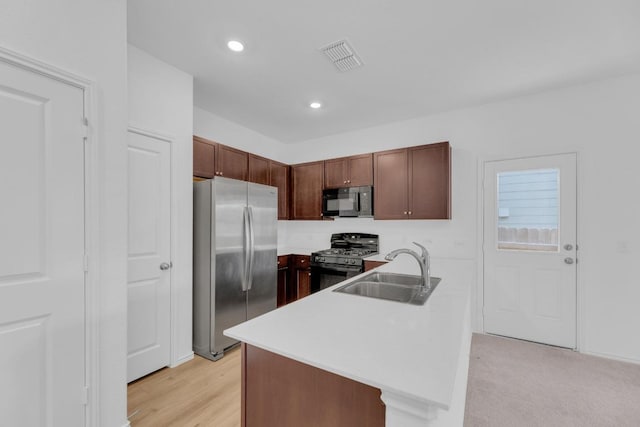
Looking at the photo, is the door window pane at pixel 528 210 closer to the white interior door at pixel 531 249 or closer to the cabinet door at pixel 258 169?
the white interior door at pixel 531 249

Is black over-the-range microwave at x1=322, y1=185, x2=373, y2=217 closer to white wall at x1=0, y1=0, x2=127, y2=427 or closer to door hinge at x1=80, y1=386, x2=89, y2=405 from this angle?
white wall at x1=0, y1=0, x2=127, y2=427

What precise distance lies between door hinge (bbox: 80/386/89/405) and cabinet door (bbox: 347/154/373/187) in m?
3.26

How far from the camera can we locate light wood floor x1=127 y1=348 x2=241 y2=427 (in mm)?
1775

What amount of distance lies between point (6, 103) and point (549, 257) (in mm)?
4391

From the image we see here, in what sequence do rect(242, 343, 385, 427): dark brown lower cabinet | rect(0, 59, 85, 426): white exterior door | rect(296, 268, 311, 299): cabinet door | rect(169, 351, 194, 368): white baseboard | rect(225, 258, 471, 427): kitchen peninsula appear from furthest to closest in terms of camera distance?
rect(296, 268, 311, 299): cabinet door, rect(169, 351, 194, 368): white baseboard, rect(0, 59, 85, 426): white exterior door, rect(242, 343, 385, 427): dark brown lower cabinet, rect(225, 258, 471, 427): kitchen peninsula

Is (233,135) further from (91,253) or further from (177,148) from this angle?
(91,253)

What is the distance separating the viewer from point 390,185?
3.56m

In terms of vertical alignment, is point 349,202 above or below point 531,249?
above

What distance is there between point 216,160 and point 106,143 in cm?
160

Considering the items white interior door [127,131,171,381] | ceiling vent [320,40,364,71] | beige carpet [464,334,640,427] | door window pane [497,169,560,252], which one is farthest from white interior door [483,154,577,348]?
white interior door [127,131,171,381]

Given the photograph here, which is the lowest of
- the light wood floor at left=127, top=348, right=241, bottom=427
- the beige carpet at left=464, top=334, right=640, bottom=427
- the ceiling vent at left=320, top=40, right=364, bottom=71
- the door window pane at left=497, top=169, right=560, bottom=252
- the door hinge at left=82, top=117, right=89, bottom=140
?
the beige carpet at left=464, top=334, right=640, bottom=427

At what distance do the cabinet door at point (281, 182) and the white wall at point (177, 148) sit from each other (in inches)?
63.2

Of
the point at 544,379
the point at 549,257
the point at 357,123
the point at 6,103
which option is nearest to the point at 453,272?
the point at 544,379

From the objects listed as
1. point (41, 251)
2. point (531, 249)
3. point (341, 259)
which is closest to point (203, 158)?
point (41, 251)
